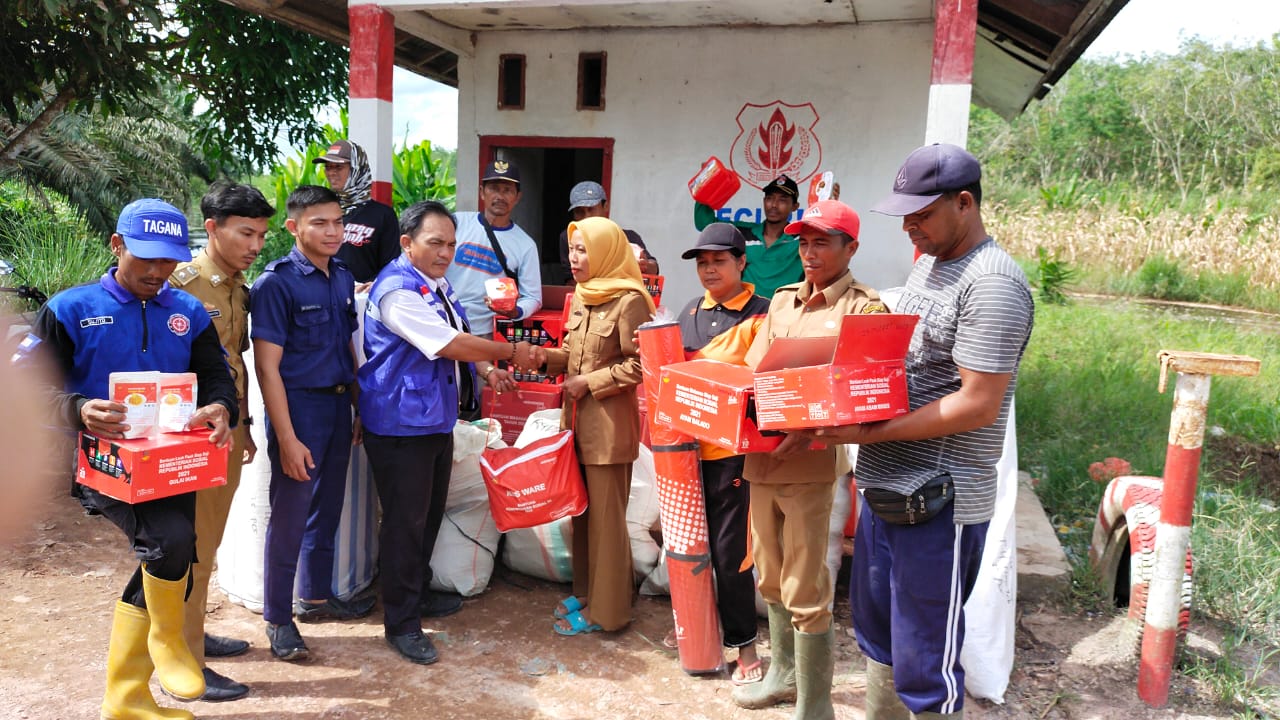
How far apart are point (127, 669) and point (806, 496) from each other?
2391 millimetres

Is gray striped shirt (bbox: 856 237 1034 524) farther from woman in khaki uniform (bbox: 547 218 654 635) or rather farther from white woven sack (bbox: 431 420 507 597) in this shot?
white woven sack (bbox: 431 420 507 597)

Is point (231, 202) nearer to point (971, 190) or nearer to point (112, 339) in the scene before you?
point (112, 339)

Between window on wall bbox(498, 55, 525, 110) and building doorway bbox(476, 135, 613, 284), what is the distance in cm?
30

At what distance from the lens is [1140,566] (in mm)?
3885

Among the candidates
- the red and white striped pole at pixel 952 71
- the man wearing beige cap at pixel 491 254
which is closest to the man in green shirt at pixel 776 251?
the red and white striped pole at pixel 952 71

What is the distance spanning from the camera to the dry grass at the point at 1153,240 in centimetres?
1733

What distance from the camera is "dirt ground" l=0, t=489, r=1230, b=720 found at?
3377 millimetres

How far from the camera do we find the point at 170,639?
3.04m

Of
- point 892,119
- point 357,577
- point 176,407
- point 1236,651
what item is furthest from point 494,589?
point 892,119

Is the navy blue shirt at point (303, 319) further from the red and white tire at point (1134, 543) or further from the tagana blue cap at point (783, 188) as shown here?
the red and white tire at point (1134, 543)

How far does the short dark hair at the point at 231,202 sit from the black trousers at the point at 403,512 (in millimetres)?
1010

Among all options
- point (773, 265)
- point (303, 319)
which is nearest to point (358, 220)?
point (303, 319)

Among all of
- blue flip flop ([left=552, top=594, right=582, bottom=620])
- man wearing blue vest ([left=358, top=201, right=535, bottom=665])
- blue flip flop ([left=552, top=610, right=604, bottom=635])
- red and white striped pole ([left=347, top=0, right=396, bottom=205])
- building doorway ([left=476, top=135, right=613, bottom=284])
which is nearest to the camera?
man wearing blue vest ([left=358, top=201, right=535, bottom=665])

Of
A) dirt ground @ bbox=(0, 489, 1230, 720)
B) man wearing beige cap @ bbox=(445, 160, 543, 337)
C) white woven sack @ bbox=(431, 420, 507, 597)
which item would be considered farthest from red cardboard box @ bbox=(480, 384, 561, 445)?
dirt ground @ bbox=(0, 489, 1230, 720)
